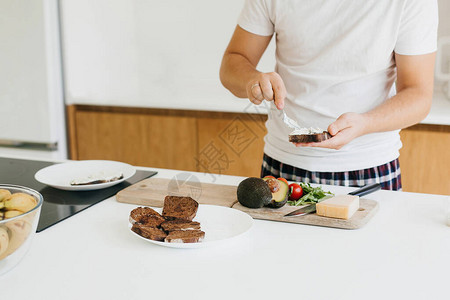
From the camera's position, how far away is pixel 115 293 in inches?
30.9

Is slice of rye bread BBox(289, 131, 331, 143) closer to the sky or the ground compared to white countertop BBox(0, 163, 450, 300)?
closer to the sky

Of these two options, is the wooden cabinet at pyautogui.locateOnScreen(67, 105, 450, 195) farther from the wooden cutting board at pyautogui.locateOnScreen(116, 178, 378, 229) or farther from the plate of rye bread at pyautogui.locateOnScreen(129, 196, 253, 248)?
the plate of rye bread at pyautogui.locateOnScreen(129, 196, 253, 248)

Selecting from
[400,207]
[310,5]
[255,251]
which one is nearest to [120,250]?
[255,251]

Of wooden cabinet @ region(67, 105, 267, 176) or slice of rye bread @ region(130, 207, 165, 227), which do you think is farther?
wooden cabinet @ region(67, 105, 267, 176)

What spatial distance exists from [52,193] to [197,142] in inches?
59.9

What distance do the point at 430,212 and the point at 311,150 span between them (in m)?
0.44

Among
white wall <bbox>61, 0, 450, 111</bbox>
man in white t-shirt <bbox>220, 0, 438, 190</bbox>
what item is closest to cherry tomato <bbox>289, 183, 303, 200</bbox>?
man in white t-shirt <bbox>220, 0, 438, 190</bbox>

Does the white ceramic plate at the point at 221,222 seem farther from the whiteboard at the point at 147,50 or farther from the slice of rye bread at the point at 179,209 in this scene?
the whiteboard at the point at 147,50

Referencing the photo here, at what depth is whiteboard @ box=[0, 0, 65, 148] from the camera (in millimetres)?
2916

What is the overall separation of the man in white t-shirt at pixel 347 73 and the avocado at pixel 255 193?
30 centimetres

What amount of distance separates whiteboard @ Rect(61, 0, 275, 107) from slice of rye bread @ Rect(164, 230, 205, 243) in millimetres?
1753

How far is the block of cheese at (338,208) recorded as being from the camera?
106cm

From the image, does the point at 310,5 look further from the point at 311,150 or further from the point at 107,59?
the point at 107,59

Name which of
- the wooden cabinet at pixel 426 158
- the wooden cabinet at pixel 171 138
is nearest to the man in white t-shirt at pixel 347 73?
the wooden cabinet at pixel 426 158
